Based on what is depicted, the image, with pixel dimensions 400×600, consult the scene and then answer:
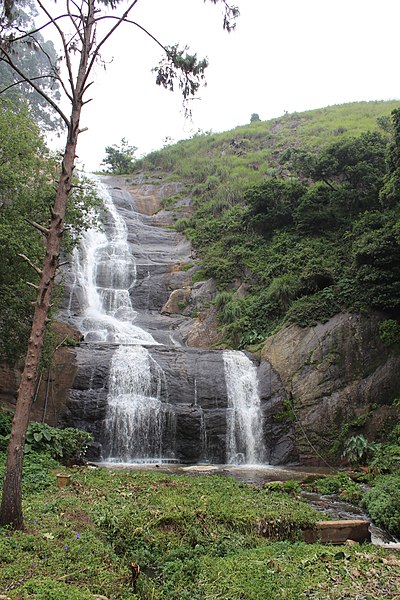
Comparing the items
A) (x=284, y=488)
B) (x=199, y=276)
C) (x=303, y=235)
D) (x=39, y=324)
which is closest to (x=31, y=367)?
(x=39, y=324)

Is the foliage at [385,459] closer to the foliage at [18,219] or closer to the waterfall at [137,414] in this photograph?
the waterfall at [137,414]

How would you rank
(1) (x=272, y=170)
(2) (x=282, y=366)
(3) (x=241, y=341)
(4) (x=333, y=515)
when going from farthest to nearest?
(1) (x=272, y=170)
(3) (x=241, y=341)
(2) (x=282, y=366)
(4) (x=333, y=515)

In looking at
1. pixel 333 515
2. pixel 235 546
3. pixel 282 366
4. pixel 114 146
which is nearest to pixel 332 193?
pixel 282 366

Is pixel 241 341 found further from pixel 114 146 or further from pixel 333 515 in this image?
pixel 114 146

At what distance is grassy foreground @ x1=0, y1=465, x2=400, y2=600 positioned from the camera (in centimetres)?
472

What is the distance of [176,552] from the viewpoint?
5.91 m

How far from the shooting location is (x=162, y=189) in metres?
44.8

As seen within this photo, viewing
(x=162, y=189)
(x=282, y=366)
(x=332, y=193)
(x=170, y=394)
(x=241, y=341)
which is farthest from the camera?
(x=162, y=189)

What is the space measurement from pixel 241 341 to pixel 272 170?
2231 centimetres

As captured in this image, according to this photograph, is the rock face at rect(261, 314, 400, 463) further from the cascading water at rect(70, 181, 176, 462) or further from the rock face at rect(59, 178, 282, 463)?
the cascading water at rect(70, 181, 176, 462)

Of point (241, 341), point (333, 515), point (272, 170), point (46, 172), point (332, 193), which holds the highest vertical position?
point (272, 170)

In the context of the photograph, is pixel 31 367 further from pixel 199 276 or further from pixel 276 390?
pixel 199 276

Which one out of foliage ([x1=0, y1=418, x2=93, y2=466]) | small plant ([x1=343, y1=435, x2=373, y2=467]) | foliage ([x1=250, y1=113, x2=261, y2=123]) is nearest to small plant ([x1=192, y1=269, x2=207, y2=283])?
small plant ([x1=343, y1=435, x2=373, y2=467])

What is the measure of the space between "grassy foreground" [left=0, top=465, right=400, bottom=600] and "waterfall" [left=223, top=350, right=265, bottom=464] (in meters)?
8.13
